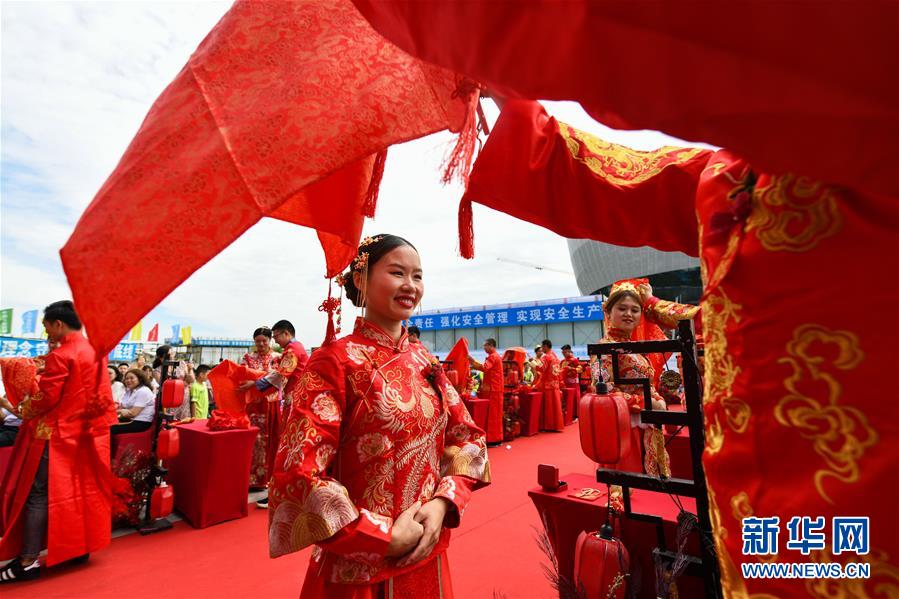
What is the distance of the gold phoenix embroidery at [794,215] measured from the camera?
0.61 meters

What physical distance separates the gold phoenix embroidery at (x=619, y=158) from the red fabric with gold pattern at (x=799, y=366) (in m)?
0.30

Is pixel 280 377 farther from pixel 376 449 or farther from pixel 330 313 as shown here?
pixel 376 449

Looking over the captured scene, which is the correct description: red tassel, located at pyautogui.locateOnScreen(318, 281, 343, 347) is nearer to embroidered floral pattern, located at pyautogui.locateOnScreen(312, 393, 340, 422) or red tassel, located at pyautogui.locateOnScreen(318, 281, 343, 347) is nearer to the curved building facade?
embroidered floral pattern, located at pyautogui.locateOnScreen(312, 393, 340, 422)

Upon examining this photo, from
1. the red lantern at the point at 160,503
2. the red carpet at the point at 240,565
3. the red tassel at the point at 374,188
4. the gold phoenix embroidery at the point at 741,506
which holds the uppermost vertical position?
the red tassel at the point at 374,188

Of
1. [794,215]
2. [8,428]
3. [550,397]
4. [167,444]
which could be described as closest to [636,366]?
[794,215]

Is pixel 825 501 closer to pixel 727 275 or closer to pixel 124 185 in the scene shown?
pixel 727 275

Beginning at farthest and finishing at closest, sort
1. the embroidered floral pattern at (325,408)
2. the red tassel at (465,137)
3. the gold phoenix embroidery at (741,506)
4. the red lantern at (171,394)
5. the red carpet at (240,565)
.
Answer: the red lantern at (171,394) → the red carpet at (240,565) → the embroidered floral pattern at (325,408) → the red tassel at (465,137) → the gold phoenix embroidery at (741,506)

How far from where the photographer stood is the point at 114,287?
78 cm

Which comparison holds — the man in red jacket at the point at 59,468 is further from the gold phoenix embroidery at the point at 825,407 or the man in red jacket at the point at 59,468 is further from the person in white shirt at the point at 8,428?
the gold phoenix embroidery at the point at 825,407

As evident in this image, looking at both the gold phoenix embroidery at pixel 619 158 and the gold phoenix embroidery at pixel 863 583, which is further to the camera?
the gold phoenix embroidery at pixel 619 158

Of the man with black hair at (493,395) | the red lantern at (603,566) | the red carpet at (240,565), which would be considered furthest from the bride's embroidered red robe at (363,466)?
the man with black hair at (493,395)

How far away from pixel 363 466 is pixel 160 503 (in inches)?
131

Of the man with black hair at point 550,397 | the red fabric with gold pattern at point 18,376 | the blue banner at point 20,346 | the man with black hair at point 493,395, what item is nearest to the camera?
the red fabric with gold pattern at point 18,376

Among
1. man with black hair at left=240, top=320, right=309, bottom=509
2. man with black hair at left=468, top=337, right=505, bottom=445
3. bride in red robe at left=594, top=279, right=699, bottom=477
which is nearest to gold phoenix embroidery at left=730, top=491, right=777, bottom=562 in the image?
bride in red robe at left=594, top=279, right=699, bottom=477
